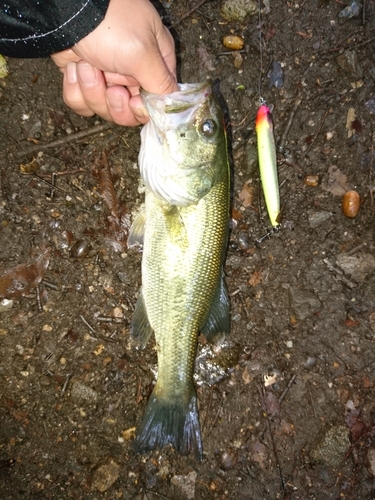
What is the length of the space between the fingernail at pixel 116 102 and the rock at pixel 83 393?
7.34ft

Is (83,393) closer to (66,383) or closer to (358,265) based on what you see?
(66,383)

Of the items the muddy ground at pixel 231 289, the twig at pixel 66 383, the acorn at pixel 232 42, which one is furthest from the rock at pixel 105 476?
the acorn at pixel 232 42

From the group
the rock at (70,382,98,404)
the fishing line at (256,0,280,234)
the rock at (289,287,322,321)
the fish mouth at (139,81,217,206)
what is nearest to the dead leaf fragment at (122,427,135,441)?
the rock at (70,382,98,404)

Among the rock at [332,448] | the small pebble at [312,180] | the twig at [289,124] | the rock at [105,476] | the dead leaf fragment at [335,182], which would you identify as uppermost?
the twig at [289,124]

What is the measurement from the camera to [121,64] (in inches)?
97.8

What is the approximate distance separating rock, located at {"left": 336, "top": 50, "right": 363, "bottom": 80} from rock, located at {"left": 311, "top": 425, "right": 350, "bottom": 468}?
319 cm

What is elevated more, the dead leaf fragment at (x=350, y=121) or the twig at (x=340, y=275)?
the dead leaf fragment at (x=350, y=121)

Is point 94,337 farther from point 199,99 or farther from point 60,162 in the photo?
point 199,99

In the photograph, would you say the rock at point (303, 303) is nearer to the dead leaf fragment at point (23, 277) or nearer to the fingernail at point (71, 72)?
the dead leaf fragment at point (23, 277)

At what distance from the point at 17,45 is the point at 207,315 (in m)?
2.27

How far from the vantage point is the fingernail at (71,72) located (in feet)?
9.08

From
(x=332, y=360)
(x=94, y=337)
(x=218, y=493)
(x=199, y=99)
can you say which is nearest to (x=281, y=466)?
(x=218, y=493)

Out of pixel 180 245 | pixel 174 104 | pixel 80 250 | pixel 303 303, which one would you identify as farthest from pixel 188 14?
pixel 303 303

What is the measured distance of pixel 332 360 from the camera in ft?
11.2
